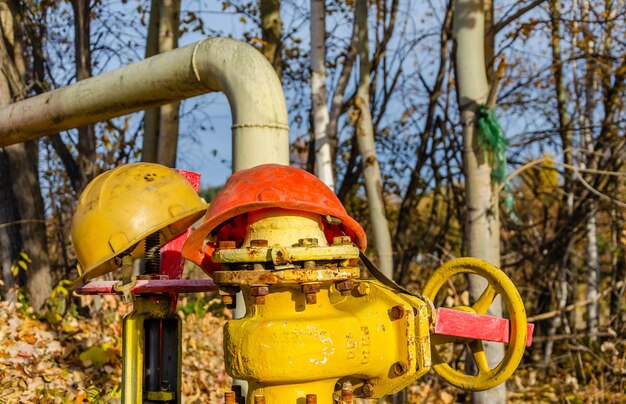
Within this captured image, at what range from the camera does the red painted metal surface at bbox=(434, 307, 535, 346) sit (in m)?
1.95

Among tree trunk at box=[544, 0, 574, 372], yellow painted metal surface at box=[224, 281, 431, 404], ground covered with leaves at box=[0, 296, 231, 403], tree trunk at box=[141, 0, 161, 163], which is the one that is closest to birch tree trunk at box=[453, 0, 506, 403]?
ground covered with leaves at box=[0, 296, 231, 403]

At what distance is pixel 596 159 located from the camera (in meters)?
7.67

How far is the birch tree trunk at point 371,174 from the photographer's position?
18.0 feet

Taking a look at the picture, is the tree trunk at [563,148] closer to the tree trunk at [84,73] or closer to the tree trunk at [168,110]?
the tree trunk at [168,110]

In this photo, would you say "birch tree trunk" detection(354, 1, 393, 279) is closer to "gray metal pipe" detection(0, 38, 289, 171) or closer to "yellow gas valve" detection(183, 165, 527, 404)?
"gray metal pipe" detection(0, 38, 289, 171)

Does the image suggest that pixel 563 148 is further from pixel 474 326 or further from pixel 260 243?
pixel 260 243

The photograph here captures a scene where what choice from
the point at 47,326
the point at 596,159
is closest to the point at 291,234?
the point at 47,326

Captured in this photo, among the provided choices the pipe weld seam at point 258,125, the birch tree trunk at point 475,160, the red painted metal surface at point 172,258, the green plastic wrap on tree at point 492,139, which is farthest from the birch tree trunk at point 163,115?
the red painted metal surface at point 172,258

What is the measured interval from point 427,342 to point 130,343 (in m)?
0.97

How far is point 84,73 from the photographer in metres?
6.45

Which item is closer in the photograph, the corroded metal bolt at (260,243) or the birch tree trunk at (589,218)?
the corroded metal bolt at (260,243)

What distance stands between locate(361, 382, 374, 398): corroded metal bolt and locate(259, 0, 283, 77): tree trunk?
547 centimetres

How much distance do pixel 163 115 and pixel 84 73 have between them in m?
1.07

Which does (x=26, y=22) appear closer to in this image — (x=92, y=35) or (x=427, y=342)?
(x=92, y=35)
